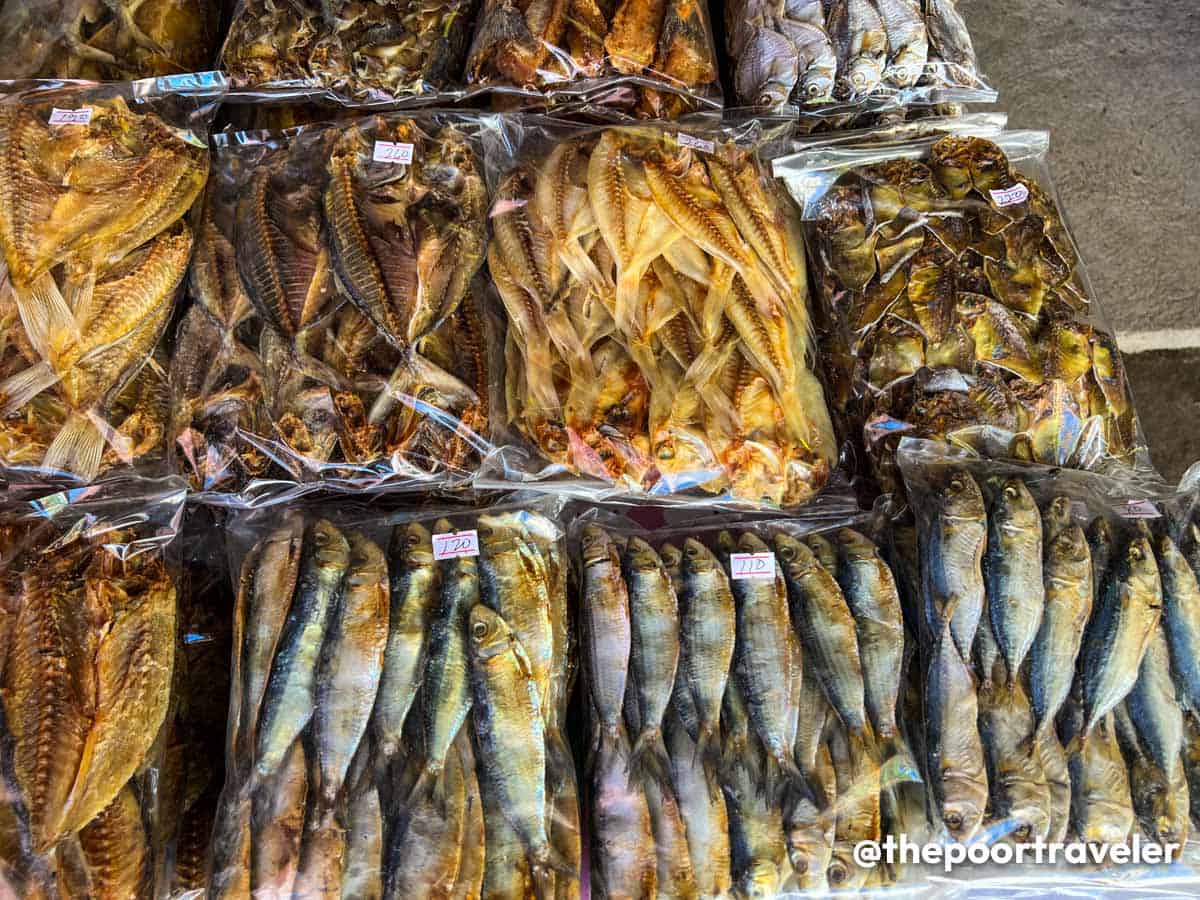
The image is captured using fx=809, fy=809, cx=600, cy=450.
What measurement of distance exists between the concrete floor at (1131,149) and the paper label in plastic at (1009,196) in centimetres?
130

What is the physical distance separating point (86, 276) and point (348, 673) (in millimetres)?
1107

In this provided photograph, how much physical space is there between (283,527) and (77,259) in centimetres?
78

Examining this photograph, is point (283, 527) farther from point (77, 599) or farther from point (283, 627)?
point (77, 599)

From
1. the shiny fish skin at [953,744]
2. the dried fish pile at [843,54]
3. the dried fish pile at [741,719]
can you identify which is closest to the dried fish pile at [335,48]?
the dried fish pile at [843,54]

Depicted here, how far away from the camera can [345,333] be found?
195 cm

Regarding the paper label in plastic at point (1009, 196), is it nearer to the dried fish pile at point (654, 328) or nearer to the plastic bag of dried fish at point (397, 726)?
the dried fish pile at point (654, 328)

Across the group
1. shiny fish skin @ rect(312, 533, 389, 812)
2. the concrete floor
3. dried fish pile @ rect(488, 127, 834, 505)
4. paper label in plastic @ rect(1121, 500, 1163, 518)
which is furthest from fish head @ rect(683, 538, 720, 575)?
the concrete floor

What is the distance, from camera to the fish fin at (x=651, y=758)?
1.77 m

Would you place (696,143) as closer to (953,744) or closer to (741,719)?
(741,719)

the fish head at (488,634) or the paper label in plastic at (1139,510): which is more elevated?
the paper label in plastic at (1139,510)

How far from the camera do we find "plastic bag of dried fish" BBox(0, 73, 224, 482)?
1.83m

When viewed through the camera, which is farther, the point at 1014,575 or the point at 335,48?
the point at 335,48

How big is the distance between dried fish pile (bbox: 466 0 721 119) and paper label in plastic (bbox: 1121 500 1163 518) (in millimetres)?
1559

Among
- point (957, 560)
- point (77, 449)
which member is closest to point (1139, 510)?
point (957, 560)
